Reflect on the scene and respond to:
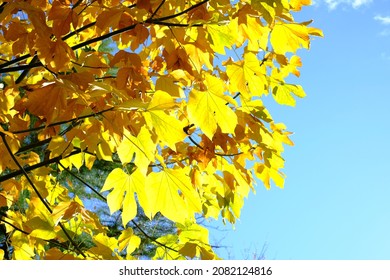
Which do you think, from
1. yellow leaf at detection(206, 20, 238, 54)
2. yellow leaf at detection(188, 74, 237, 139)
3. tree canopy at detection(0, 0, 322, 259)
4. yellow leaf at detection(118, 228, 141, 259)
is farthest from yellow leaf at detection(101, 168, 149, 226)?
yellow leaf at detection(206, 20, 238, 54)

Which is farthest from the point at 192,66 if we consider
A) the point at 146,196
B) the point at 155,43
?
the point at 146,196

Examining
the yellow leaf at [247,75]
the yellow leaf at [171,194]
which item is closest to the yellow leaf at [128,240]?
the yellow leaf at [171,194]

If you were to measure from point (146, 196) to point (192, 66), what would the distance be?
1.90 feet

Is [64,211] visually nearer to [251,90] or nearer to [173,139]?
[173,139]

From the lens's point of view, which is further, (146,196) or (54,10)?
(54,10)

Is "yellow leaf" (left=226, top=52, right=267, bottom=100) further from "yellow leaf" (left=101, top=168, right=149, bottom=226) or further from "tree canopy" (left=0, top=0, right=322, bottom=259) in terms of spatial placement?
"yellow leaf" (left=101, top=168, right=149, bottom=226)

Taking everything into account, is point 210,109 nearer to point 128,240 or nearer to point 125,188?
point 125,188

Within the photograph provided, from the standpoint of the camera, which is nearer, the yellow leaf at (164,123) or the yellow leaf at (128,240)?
the yellow leaf at (164,123)

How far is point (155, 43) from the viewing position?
2104 mm

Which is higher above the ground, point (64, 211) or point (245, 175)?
point (245, 175)

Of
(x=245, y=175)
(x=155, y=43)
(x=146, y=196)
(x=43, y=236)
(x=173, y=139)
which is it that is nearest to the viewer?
(x=173, y=139)

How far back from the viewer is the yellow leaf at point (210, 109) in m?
1.32

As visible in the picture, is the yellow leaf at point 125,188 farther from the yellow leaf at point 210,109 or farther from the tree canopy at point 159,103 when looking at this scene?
the yellow leaf at point 210,109

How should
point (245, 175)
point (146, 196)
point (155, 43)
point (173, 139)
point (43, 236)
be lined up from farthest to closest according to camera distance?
point (155, 43)
point (245, 175)
point (43, 236)
point (146, 196)
point (173, 139)
